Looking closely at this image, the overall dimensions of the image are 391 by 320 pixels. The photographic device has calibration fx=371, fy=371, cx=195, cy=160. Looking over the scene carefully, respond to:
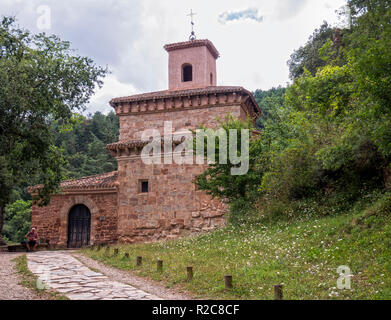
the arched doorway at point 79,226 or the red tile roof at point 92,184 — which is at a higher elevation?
the red tile roof at point 92,184

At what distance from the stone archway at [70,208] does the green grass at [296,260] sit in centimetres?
796

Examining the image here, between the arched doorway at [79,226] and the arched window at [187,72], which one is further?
the arched window at [187,72]

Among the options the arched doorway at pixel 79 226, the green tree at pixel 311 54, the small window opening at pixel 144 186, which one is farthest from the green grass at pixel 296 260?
the green tree at pixel 311 54

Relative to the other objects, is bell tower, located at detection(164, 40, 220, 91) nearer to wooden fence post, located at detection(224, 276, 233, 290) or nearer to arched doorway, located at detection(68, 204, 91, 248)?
arched doorway, located at detection(68, 204, 91, 248)

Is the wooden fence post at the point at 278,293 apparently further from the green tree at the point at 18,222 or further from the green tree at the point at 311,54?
the green tree at the point at 18,222

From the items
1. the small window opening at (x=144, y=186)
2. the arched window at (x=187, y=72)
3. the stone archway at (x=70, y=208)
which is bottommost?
the stone archway at (x=70, y=208)

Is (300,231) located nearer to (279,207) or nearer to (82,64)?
(279,207)

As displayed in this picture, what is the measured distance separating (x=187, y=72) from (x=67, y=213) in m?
10.4

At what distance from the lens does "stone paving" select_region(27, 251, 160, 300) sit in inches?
249

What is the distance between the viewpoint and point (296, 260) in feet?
26.2

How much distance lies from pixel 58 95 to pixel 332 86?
22.7ft

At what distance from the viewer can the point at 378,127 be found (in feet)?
22.4

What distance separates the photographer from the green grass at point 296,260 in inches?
244

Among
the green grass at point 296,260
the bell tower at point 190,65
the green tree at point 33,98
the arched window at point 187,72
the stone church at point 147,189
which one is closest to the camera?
the green grass at point 296,260
